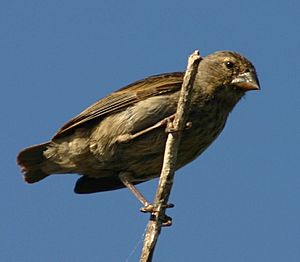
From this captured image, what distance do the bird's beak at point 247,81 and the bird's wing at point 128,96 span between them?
23.2 inches

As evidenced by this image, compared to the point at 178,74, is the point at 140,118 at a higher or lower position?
lower

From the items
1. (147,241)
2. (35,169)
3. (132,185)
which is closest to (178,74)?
(132,185)

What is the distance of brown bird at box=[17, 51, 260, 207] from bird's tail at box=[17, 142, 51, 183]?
0.01m

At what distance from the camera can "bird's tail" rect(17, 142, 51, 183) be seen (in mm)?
8438

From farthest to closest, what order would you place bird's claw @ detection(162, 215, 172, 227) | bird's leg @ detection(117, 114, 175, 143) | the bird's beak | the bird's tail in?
the bird's tail
the bird's beak
bird's leg @ detection(117, 114, 175, 143)
bird's claw @ detection(162, 215, 172, 227)

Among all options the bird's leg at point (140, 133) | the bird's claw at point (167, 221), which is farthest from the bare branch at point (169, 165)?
the bird's leg at point (140, 133)

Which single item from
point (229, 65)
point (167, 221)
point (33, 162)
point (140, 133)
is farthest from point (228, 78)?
point (33, 162)

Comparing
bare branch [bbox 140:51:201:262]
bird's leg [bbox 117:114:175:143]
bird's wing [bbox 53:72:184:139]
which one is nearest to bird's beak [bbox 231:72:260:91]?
bird's wing [bbox 53:72:184:139]

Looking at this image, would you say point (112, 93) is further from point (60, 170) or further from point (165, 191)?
point (165, 191)

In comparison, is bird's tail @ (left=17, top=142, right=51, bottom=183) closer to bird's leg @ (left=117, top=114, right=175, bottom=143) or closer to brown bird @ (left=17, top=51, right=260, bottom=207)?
brown bird @ (left=17, top=51, right=260, bottom=207)

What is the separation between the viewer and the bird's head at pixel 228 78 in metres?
7.89

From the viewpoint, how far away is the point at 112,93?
26.6 ft

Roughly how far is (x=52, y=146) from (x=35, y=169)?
0.41 m

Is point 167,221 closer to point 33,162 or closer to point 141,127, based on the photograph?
point 141,127
